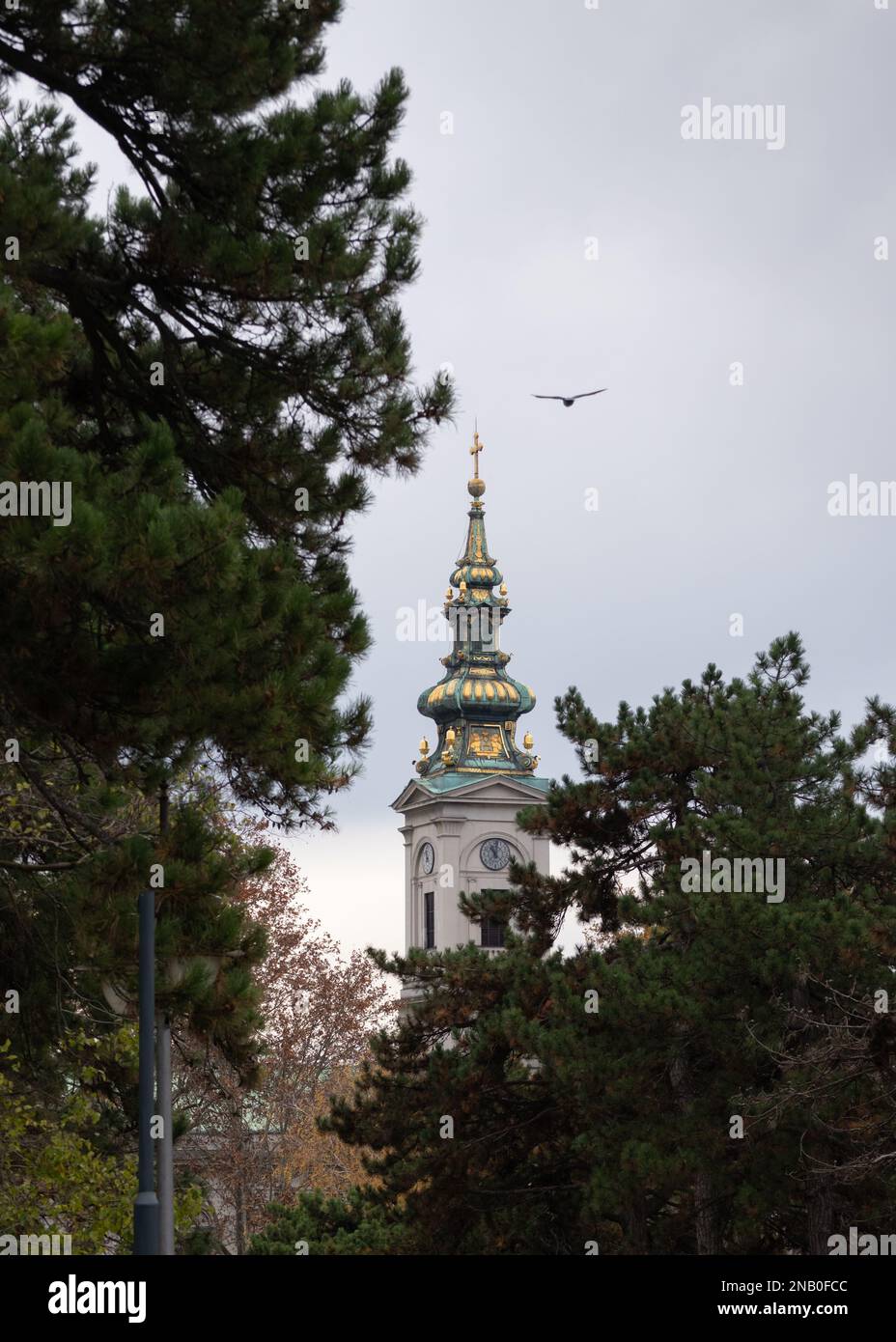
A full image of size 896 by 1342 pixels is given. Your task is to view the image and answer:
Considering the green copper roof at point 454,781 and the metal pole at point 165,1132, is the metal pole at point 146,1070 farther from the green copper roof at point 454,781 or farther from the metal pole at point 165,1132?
the green copper roof at point 454,781

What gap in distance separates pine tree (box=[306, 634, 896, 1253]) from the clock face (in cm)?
5375

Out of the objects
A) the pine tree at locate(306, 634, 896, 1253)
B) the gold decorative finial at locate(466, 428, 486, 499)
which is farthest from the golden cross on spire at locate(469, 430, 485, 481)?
the pine tree at locate(306, 634, 896, 1253)

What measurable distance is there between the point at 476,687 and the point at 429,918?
384 inches

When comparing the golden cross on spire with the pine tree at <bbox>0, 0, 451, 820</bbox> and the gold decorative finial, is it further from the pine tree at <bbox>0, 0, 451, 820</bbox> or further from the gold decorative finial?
the pine tree at <bbox>0, 0, 451, 820</bbox>

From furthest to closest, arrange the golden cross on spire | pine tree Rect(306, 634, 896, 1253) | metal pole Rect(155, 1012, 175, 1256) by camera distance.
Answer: the golden cross on spire, pine tree Rect(306, 634, 896, 1253), metal pole Rect(155, 1012, 175, 1256)

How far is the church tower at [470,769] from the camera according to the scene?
84375mm

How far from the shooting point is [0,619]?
12672 mm

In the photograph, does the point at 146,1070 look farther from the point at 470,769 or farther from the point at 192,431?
the point at 470,769

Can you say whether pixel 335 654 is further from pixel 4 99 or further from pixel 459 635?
pixel 459 635

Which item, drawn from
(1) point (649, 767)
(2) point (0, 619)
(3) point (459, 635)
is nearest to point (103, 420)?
(2) point (0, 619)

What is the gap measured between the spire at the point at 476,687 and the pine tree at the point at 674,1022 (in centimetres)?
5374

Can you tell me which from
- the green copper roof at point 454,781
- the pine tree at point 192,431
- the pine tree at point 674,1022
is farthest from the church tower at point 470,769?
the pine tree at point 192,431

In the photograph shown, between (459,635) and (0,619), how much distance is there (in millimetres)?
73534

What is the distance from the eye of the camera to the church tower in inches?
3322
